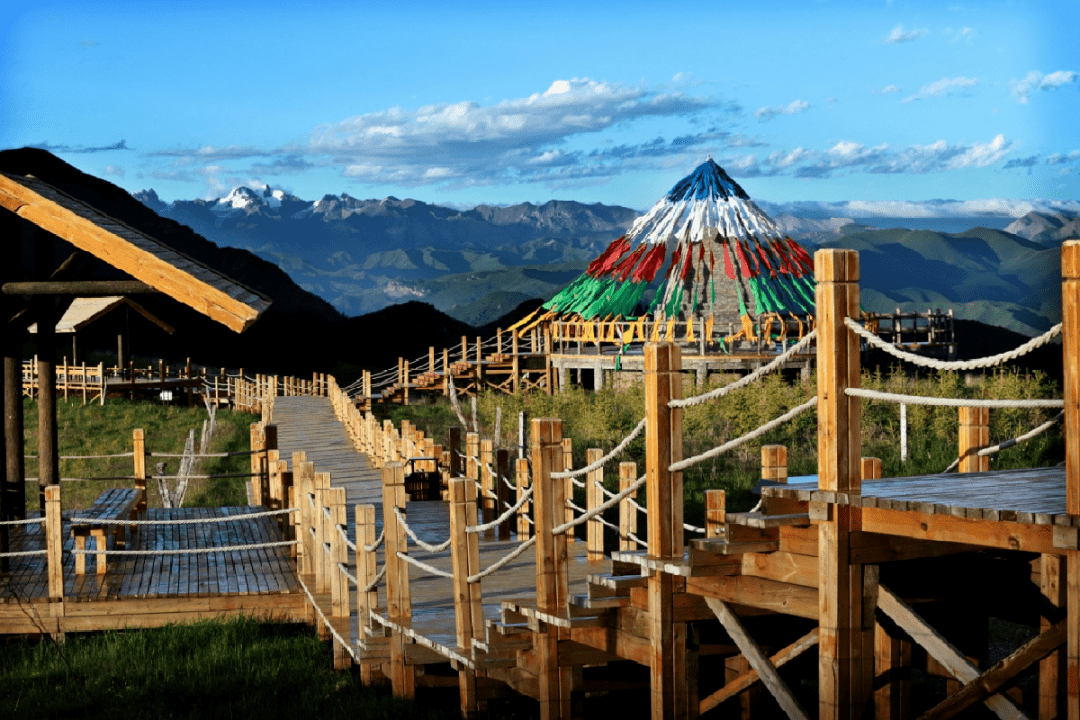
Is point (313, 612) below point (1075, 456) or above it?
below

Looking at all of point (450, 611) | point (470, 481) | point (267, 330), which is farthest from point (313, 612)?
point (267, 330)

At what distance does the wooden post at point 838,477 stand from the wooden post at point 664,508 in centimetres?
94

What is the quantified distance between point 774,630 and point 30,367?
38.1 meters

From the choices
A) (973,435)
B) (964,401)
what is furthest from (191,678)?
(964,401)

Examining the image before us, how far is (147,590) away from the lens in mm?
10617

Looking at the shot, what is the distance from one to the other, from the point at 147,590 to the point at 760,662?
641 centimetres

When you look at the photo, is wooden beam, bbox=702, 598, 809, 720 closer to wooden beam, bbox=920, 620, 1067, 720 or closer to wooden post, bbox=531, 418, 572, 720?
wooden beam, bbox=920, 620, 1067, 720

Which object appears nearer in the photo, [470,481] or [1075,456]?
[1075,456]

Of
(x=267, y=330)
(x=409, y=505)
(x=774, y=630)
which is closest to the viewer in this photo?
(x=774, y=630)

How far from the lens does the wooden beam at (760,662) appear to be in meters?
5.54

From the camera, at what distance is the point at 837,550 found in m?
5.16

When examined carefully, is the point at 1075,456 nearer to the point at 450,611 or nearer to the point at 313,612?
the point at 450,611

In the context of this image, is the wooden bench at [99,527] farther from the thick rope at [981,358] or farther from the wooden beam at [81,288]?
the thick rope at [981,358]

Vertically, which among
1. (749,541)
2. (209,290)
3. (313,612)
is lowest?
(313,612)
